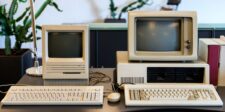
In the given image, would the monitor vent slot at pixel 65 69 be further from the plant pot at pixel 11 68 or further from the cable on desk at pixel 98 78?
the plant pot at pixel 11 68

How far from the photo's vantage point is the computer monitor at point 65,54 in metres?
1.87

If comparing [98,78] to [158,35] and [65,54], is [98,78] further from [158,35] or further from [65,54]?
[158,35]

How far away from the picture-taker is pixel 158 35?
1.90 metres

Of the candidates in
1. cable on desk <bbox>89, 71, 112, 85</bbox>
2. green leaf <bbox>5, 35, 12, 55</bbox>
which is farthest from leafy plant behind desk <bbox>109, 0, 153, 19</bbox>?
cable on desk <bbox>89, 71, 112, 85</bbox>

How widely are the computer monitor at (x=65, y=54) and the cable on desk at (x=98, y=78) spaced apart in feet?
0.34

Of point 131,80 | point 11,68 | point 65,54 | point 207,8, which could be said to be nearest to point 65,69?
point 65,54

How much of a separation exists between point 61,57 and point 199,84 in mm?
740

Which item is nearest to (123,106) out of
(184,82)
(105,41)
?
(184,82)

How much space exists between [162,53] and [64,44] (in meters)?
0.53

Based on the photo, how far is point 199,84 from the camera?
184 centimetres

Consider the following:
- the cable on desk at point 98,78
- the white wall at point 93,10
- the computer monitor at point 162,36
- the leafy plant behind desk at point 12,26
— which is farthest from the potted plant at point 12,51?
the white wall at point 93,10

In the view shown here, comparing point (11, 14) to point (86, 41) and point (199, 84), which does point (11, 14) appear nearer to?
point (86, 41)

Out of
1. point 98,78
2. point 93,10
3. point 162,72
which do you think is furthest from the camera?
point 93,10

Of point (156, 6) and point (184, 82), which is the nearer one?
point (184, 82)
